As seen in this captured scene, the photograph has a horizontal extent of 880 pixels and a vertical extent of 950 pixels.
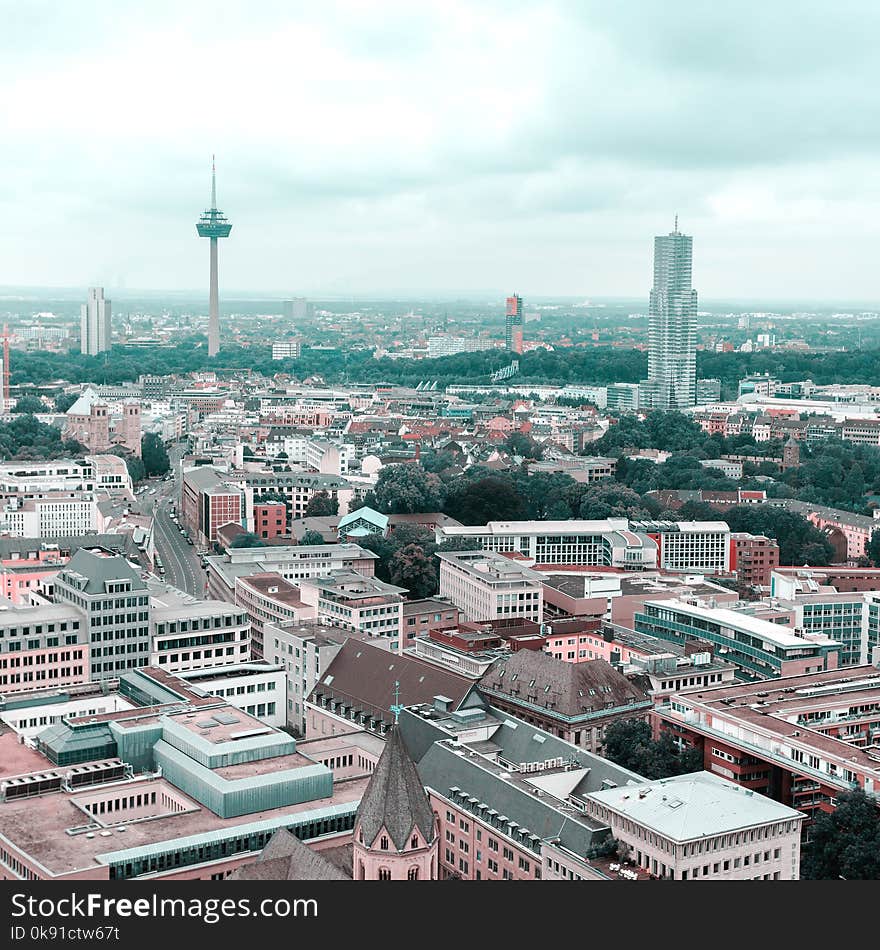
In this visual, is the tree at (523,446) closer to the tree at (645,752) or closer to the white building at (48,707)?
the tree at (645,752)

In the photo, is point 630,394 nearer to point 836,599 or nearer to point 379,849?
point 836,599

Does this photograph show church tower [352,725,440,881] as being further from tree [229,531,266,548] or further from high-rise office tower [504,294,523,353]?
high-rise office tower [504,294,523,353]

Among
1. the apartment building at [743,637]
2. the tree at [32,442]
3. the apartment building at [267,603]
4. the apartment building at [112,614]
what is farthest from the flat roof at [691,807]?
the tree at [32,442]

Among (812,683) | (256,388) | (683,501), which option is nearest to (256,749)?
(812,683)

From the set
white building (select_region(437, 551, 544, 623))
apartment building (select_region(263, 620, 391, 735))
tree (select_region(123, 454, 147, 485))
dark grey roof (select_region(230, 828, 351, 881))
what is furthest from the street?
dark grey roof (select_region(230, 828, 351, 881))

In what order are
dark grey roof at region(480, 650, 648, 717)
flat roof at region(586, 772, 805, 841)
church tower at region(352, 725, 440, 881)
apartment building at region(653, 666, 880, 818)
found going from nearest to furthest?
1. church tower at region(352, 725, 440, 881)
2. flat roof at region(586, 772, 805, 841)
3. apartment building at region(653, 666, 880, 818)
4. dark grey roof at region(480, 650, 648, 717)

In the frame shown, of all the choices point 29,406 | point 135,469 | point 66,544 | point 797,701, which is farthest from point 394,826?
point 29,406
